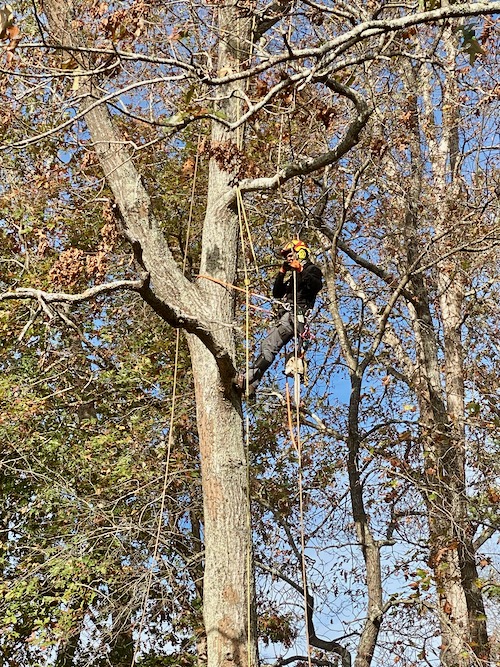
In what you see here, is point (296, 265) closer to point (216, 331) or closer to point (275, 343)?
point (275, 343)

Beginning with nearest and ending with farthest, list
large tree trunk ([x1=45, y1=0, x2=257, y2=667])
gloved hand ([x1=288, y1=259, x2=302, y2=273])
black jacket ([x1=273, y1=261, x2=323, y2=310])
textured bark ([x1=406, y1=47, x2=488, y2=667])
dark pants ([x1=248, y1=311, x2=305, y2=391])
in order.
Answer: large tree trunk ([x1=45, y1=0, x2=257, y2=667]) < gloved hand ([x1=288, y1=259, x2=302, y2=273]) < dark pants ([x1=248, y1=311, x2=305, y2=391]) < black jacket ([x1=273, y1=261, x2=323, y2=310]) < textured bark ([x1=406, y1=47, x2=488, y2=667])

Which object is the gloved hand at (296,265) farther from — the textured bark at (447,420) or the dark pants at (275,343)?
the textured bark at (447,420)

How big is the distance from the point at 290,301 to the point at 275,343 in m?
→ 0.43

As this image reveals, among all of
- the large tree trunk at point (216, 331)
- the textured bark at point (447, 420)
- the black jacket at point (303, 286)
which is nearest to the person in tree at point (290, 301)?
the black jacket at point (303, 286)

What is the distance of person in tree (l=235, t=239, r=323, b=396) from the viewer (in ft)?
18.1

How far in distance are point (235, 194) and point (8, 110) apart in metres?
2.66

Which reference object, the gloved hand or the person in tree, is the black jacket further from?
the gloved hand

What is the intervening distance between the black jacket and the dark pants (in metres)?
0.17

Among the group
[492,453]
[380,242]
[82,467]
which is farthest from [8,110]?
[492,453]

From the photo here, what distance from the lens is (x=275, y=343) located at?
5.89 metres

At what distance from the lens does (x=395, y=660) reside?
7438mm

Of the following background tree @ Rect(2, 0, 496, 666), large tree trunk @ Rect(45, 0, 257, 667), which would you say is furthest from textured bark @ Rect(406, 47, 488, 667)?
large tree trunk @ Rect(45, 0, 257, 667)

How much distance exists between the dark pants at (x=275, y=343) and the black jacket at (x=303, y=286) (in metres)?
0.17

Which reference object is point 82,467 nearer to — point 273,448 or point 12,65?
point 273,448
